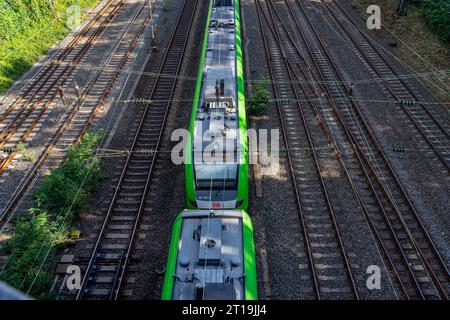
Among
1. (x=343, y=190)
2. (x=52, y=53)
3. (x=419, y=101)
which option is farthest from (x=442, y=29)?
(x=52, y=53)

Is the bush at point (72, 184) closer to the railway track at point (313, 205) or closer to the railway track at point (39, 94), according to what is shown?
the railway track at point (39, 94)

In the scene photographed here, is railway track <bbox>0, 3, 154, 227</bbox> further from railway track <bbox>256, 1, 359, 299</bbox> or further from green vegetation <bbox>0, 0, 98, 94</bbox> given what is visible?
railway track <bbox>256, 1, 359, 299</bbox>

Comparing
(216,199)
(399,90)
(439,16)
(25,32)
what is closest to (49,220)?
(216,199)

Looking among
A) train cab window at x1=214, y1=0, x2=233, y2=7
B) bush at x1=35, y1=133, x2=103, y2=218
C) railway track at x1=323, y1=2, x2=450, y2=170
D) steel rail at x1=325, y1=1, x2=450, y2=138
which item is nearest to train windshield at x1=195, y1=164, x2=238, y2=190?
bush at x1=35, y1=133, x2=103, y2=218

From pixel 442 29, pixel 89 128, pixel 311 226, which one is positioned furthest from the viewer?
pixel 442 29

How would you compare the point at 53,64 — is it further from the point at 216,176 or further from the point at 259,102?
the point at 216,176
